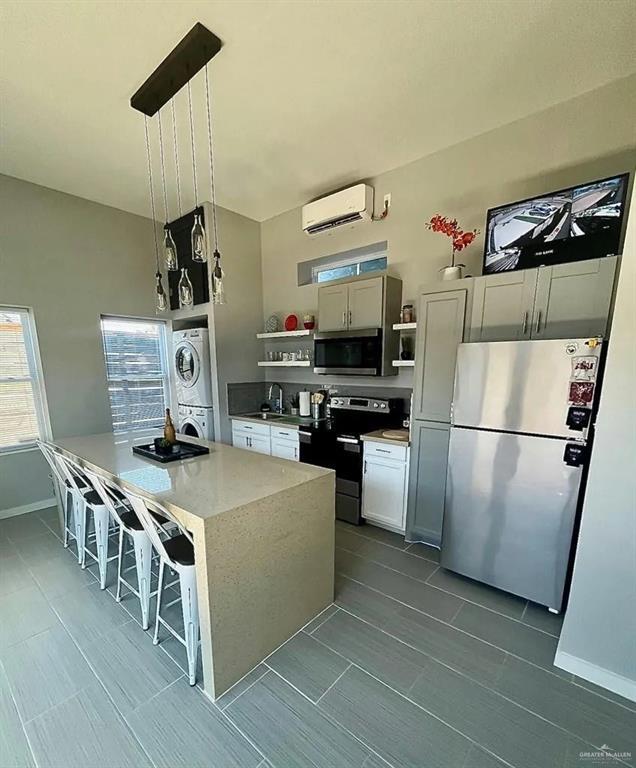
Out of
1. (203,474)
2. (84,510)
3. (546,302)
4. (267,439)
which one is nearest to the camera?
(203,474)

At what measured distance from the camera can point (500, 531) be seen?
2.09m

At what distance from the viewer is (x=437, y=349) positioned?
8.23 ft

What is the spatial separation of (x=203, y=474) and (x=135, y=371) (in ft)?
9.69

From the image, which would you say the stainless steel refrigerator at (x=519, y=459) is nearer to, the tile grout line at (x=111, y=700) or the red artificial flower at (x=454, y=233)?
the red artificial flower at (x=454, y=233)

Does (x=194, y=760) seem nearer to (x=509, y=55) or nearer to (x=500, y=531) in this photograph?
(x=500, y=531)

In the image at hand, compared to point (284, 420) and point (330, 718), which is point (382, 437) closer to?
point (284, 420)

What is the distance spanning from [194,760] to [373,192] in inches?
162

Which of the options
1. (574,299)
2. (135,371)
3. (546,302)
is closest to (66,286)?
(135,371)

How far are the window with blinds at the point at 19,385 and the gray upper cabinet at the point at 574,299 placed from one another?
4.60m

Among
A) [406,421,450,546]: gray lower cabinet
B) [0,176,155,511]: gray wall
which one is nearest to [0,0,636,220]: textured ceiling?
[0,176,155,511]: gray wall

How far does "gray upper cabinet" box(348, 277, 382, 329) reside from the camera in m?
3.07

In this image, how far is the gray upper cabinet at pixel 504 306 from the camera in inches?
82.6

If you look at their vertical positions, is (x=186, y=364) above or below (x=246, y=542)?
above

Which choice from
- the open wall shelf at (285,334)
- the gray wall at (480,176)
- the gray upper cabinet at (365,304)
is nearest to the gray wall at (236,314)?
the open wall shelf at (285,334)
